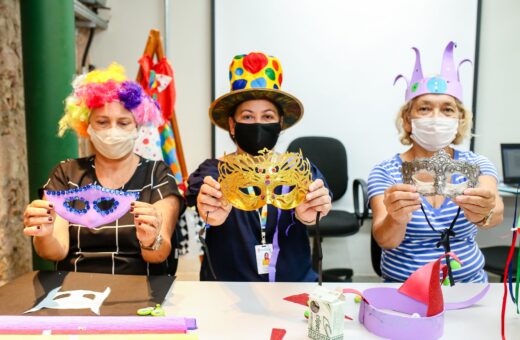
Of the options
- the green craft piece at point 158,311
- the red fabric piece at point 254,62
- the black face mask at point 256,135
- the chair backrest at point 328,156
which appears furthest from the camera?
the chair backrest at point 328,156

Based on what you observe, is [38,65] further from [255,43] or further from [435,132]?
[435,132]

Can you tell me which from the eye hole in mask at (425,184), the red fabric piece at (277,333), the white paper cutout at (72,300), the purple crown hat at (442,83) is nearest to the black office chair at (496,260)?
the purple crown hat at (442,83)

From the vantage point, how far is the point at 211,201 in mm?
1405

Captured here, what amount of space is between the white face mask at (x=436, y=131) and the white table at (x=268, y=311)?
0.60 m

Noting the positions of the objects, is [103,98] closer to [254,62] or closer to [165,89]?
[254,62]

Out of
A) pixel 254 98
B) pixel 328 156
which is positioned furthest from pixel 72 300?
pixel 328 156

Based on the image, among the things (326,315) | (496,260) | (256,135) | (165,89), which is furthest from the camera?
(165,89)

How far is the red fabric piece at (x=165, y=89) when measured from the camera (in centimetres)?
309

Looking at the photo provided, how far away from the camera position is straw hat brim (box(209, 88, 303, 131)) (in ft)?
5.62

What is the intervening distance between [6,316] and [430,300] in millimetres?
1203

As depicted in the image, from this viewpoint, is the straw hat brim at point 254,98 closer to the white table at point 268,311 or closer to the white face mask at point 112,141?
the white face mask at point 112,141

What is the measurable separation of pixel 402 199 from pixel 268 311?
2.00 feet

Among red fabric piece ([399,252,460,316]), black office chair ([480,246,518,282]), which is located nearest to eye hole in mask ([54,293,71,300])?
red fabric piece ([399,252,460,316])

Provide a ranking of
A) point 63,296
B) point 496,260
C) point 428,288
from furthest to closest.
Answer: point 496,260
point 63,296
point 428,288
